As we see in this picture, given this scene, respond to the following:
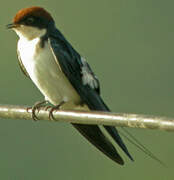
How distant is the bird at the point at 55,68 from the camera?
13.9 ft

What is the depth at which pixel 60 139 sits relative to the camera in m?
9.29

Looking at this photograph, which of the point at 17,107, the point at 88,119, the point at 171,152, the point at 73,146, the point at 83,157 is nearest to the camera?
the point at 88,119

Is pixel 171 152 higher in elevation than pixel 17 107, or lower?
lower

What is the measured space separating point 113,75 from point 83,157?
2.88 meters

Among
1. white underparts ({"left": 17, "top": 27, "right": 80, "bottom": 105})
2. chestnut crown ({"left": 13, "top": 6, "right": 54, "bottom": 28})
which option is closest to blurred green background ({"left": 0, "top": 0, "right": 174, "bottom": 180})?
white underparts ({"left": 17, "top": 27, "right": 80, "bottom": 105})

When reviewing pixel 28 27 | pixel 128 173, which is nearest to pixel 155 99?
pixel 128 173

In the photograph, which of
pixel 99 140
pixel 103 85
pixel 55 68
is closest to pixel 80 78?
pixel 55 68

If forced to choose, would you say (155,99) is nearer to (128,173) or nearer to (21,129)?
(21,129)

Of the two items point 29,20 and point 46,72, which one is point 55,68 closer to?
point 46,72

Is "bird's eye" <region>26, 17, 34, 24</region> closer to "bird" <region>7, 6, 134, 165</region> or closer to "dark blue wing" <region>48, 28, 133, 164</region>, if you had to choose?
"bird" <region>7, 6, 134, 165</region>

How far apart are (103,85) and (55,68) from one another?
18.7ft

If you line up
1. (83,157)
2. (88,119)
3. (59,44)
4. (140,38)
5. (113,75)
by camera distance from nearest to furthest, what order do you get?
(88,119)
(59,44)
(83,157)
(113,75)
(140,38)

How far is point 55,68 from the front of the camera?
429 centimetres

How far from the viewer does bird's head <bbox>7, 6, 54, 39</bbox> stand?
4375 mm
